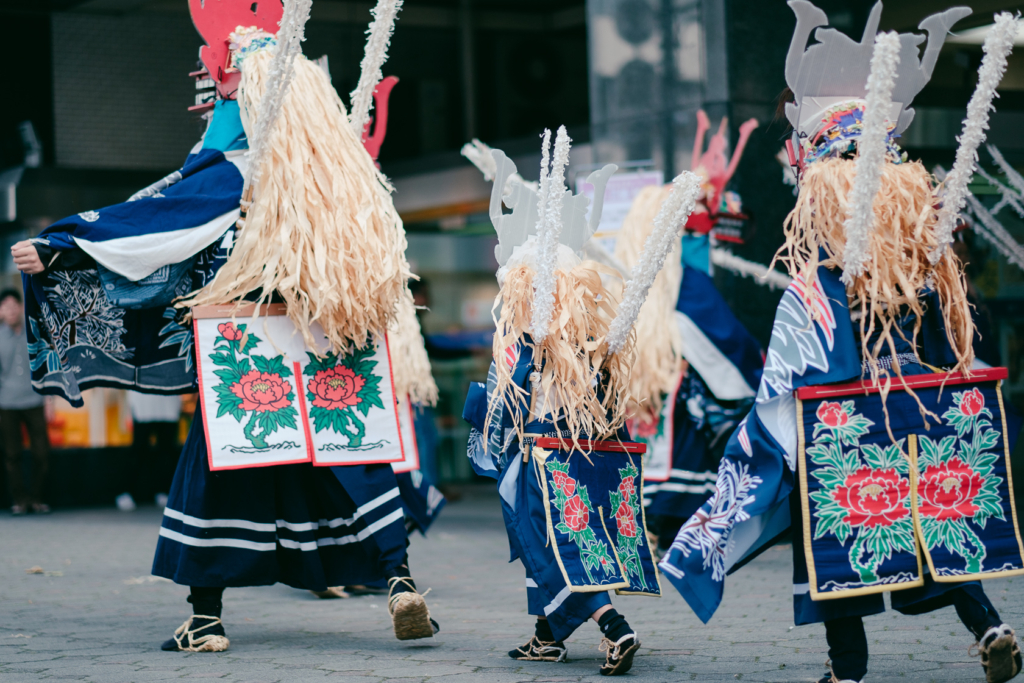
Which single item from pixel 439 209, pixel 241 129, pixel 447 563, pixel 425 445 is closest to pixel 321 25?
pixel 439 209

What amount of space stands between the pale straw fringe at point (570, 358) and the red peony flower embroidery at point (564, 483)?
13 centimetres

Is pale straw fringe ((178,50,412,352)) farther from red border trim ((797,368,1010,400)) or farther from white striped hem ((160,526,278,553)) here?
red border trim ((797,368,1010,400))

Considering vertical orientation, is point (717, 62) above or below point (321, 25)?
below

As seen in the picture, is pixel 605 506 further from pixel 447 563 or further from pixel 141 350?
pixel 447 563

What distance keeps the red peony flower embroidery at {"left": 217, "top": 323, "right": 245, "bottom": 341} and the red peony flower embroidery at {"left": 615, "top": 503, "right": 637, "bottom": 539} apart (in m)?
1.47

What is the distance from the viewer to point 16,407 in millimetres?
10055

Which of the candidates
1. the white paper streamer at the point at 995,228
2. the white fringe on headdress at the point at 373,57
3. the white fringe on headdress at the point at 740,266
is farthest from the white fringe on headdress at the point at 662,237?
the white paper streamer at the point at 995,228

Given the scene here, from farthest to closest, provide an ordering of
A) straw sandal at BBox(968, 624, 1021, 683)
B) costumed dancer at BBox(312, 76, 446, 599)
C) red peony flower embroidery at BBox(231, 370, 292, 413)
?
costumed dancer at BBox(312, 76, 446, 599) → red peony flower embroidery at BBox(231, 370, 292, 413) → straw sandal at BBox(968, 624, 1021, 683)

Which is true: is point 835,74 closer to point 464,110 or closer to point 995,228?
point 995,228

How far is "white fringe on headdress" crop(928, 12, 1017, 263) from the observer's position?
3.46 metres

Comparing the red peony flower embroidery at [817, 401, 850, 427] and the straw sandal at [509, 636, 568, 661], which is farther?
the straw sandal at [509, 636, 568, 661]

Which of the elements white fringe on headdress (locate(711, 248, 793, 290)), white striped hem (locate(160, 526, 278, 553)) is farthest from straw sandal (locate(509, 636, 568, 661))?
white fringe on headdress (locate(711, 248, 793, 290))

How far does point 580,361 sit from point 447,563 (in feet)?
10.6

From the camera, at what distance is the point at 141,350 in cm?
470
